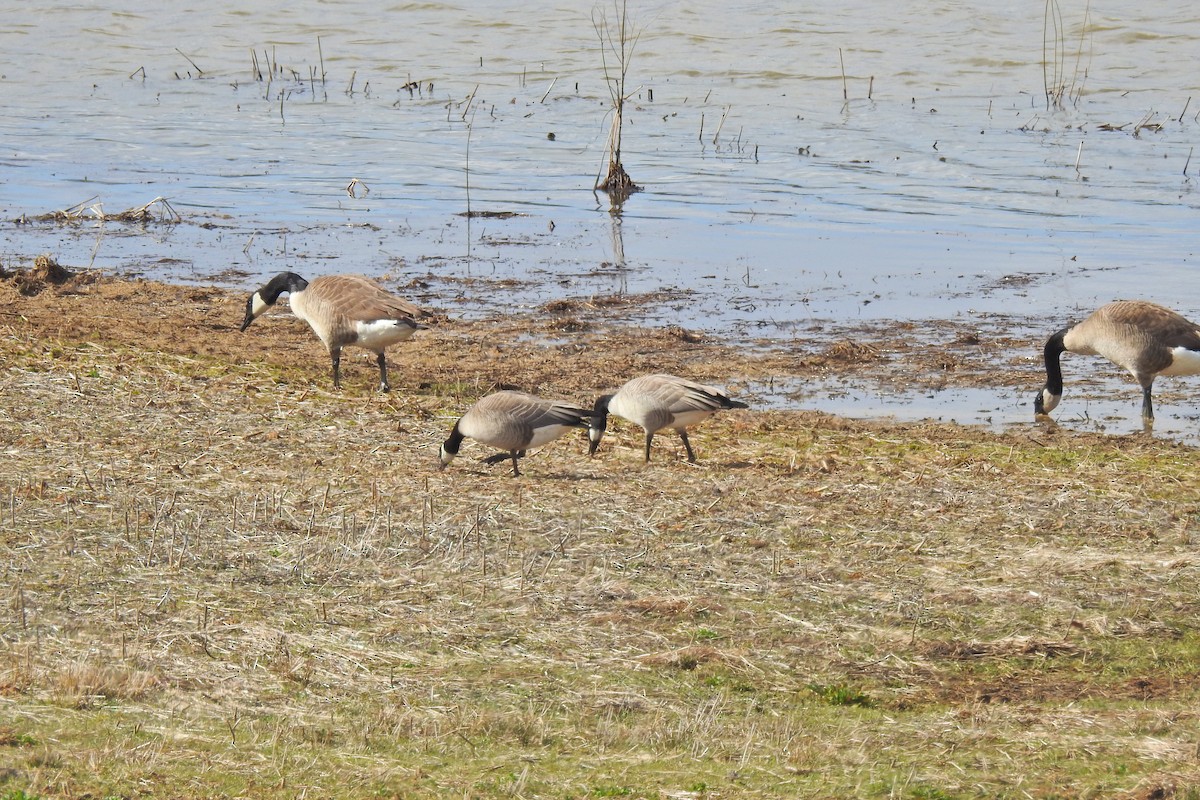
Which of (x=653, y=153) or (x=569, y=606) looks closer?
(x=569, y=606)

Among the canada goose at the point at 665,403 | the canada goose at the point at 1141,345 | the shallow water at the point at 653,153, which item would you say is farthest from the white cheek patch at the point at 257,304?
the canada goose at the point at 1141,345

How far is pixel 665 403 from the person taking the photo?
891 centimetres

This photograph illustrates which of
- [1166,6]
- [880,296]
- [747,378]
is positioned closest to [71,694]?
[747,378]

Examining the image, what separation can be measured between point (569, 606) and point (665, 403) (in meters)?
2.67

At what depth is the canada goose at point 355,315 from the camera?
1091 cm

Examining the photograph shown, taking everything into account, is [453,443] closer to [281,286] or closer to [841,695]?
[841,695]

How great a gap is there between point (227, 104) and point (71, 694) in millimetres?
26423

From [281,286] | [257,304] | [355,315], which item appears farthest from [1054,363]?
[257,304]

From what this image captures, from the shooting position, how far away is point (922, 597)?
6734 mm

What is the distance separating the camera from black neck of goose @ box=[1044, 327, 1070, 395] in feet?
38.2

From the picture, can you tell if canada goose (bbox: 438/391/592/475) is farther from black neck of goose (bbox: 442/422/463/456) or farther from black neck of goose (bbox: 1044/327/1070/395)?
black neck of goose (bbox: 1044/327/1070/395)

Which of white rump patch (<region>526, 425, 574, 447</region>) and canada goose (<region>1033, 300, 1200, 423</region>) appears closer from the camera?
white rump patch (<region>526, 425, 574, 447</region>)

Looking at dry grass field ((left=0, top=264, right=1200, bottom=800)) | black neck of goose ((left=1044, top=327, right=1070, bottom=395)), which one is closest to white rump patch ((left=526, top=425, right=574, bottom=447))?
dry grass field ((left=0, top=264, right=1200, bottom=800))

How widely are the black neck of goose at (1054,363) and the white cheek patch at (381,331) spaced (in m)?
5.34
